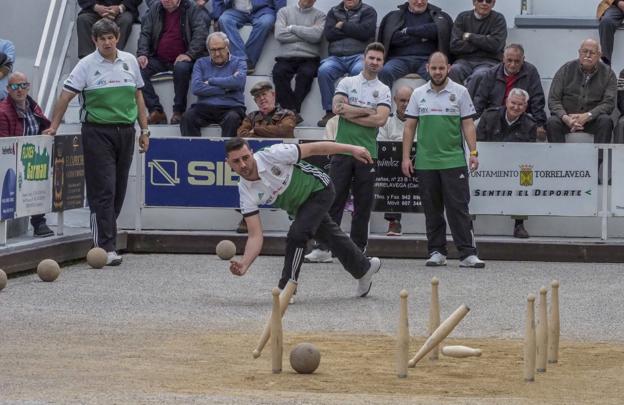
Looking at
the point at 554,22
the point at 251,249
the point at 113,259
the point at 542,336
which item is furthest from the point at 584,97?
the point at 542,336

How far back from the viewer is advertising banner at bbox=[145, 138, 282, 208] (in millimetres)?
16938

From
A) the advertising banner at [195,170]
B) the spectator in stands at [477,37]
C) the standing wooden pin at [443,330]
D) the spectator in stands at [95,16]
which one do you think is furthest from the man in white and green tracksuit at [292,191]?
the spectator in stands at [95,16]

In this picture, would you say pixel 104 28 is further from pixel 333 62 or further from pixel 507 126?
Result: pixel 507 126

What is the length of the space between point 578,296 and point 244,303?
323 cm

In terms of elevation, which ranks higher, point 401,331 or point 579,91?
point 579,91

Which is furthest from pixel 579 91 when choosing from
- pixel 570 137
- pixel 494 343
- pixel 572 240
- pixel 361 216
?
pixel 494 343

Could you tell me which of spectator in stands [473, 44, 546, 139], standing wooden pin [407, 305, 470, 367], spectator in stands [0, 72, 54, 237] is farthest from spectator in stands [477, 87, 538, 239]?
standing wooden pin [407, 305, 470, 367]

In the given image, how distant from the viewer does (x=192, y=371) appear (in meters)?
9.64

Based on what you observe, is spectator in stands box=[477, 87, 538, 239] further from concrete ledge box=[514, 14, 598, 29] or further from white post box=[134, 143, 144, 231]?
white post box=[134, 143, 144, 231]

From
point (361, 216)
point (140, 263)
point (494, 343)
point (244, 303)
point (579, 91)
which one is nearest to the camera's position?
point (494, 343)

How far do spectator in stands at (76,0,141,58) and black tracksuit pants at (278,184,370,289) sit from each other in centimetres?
734

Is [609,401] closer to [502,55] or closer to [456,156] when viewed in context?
[456,156]

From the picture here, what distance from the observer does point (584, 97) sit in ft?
56.4

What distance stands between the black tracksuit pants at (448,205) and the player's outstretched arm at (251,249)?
12.9ft
